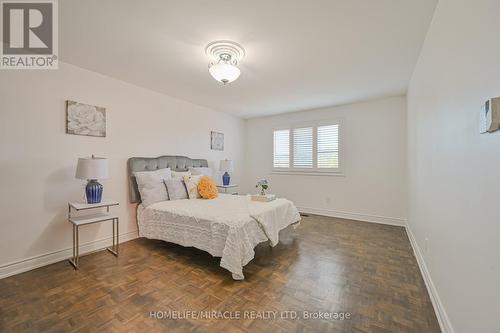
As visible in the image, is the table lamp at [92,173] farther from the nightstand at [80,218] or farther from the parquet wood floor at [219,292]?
the parquet wood floor at [219,292]

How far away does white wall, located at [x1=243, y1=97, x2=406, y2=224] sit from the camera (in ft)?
13.4

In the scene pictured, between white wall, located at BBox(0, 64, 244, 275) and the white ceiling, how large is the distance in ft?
1.01

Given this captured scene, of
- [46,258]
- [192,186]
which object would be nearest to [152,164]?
[192,186]

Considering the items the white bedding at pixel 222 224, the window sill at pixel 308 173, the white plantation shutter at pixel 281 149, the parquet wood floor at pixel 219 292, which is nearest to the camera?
the parquet wood floor at pixel 219 292

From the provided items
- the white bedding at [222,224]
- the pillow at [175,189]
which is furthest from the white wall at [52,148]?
the white bedding at [222,224]

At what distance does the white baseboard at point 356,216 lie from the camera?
4078 mm

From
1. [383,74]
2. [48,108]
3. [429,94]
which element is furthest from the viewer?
[383,74]

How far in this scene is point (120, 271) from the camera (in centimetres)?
237

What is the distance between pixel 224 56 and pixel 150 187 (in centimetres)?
214

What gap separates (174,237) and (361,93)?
3.93 meters

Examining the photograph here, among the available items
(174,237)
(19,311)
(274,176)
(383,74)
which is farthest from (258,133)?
(19,311)

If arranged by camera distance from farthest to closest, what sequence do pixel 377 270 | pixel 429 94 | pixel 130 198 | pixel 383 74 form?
pixel 130 198, pixel 383 74, pixel 377 270, pixel 429 94

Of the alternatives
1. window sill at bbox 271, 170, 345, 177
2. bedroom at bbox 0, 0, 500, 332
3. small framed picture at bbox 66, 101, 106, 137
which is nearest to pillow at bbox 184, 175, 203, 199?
bedroom at bbox 0, 0, 500, 332

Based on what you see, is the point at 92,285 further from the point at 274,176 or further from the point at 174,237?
the point at 274,176
